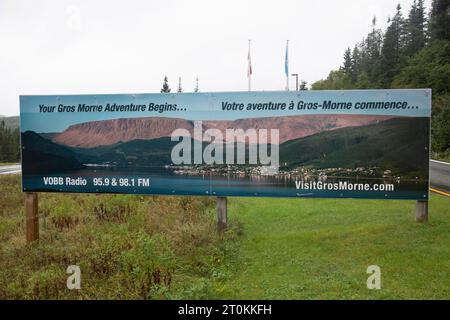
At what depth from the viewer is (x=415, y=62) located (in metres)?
65.8

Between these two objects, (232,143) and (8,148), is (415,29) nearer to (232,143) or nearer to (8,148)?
(8,148)

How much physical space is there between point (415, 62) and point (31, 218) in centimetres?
6868

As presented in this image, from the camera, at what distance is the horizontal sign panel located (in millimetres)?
8156

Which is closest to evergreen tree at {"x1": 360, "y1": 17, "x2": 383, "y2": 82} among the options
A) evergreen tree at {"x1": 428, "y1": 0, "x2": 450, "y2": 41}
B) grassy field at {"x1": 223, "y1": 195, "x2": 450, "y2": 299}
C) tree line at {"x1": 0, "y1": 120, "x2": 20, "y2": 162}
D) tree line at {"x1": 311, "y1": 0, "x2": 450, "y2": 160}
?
tree line at {"x1": 311, "y1": 0, "x2": 450, "y2": 160}

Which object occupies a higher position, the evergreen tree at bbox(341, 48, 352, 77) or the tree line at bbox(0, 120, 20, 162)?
the evergreen tree at bbox(341, 48, 352, 77)

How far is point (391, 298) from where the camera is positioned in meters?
5.28

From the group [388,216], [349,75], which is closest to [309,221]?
[388,216]

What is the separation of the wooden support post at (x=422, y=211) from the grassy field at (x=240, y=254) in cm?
19

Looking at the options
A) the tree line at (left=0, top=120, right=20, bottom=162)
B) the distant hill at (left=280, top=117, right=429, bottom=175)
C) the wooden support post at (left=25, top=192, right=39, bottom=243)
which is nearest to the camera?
the distant hill at (left=280, top=117, right=429, bottom=175)

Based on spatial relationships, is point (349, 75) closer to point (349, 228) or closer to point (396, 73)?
point (396, 73)

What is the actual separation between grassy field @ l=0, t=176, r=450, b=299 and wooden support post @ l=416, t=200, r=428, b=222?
19cm

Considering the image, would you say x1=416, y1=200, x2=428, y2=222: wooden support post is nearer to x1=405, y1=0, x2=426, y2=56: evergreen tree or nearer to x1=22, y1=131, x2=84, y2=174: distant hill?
x1=22, y1=131, x2=84, y2=174: distant hill

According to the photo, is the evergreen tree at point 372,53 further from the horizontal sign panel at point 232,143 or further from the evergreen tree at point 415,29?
the horizontal sign panel at point 232,143

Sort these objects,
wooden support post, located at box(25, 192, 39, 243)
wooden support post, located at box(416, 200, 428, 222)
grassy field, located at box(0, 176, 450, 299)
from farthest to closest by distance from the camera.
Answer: wooden support post, located at box(25, 192, 39, 243), wooden support post, located at box(416, 200, 428, 222), grassy field, located at box(0, 176, 450, 299)
